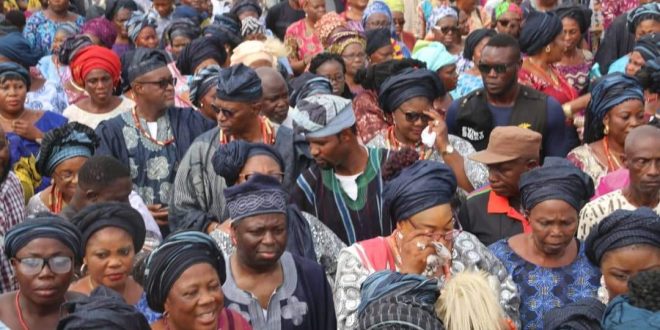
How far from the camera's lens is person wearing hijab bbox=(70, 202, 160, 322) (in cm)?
600

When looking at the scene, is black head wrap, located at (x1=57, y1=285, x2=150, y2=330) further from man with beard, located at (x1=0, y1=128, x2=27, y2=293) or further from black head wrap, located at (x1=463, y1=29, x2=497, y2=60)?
black head wrap, located at (x1=463, y1=29, x2=497, y2=60)

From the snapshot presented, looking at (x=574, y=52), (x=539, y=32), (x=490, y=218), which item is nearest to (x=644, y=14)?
(x=574, y=52)

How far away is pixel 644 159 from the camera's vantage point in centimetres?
686

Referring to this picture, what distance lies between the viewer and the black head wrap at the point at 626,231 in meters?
5.62

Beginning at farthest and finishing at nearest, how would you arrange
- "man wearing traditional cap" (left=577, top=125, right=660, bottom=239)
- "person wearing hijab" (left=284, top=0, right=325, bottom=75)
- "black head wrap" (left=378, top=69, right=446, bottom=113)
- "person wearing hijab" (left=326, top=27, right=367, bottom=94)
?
1. "person wearing hijab" (left=284, top=0, right=325, bottom=75)
2. "person wearing hijab" (left=326, top=27, right=367, bottom=94)
3. "black head wrap" (left=378, top=69, right=446, bottom=113)
4. "man wearing traditional cap" (left=577, top=125, right=660, bottom=239)

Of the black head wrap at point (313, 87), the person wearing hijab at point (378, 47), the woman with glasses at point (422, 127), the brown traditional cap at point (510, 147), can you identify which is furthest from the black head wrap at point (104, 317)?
the person wearing hijab at point (378, 47)

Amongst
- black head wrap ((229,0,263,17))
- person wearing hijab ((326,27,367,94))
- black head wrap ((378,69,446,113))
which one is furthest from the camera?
black head wrap ((229,0,263,17))

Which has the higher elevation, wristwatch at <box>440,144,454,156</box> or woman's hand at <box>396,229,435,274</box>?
wristwatch at <box>440,144,454,156</box>

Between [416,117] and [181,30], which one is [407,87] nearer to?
[416,117]

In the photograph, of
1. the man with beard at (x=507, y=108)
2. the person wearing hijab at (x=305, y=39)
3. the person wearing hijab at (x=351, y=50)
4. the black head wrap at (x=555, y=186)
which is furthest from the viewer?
the person wearing hijab at (x=305, y=39)

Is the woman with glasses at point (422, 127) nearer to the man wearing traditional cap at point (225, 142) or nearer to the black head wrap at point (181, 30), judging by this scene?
the man wearing traditional cap at point (225, 142)

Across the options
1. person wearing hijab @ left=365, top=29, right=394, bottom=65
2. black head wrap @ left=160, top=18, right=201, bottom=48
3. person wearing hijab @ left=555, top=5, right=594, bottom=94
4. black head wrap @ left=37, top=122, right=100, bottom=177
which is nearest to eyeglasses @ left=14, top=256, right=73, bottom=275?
black head wrap @ left=37, top=122, right=100, bottom=177

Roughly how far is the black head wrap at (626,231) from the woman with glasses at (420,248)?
46 centimetres

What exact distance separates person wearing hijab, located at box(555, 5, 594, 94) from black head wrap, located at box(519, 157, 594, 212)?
14.0ft
